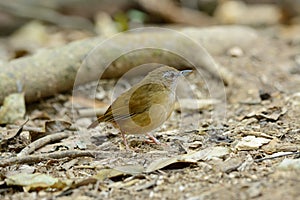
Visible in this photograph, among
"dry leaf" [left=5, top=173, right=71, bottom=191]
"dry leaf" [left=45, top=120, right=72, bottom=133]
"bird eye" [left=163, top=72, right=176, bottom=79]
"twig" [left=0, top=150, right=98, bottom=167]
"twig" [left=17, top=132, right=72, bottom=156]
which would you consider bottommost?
"dry leaf" [left=5, top=173, right=71, bottom=191]

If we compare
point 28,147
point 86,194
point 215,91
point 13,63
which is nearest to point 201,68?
point 215,91

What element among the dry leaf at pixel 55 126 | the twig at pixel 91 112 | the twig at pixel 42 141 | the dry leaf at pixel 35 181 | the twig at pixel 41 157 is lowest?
the dry leaf at pixel 35 181

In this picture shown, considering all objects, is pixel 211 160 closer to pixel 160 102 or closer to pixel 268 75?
pixel 160 102

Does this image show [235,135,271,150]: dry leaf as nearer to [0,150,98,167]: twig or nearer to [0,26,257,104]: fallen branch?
[0,150,98,167]: twig

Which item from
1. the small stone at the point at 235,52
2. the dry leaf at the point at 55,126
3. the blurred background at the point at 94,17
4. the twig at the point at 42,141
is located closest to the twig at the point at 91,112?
the dry leaf at the point at 55,126

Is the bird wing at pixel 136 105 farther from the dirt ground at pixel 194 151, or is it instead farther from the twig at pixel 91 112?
the twig at pixel 91 112

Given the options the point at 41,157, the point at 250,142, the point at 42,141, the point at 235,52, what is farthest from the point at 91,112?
the point at 235,52

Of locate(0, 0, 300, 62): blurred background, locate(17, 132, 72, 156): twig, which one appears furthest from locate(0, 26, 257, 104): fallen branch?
locate(0, 0, 300, 62): blurred background
